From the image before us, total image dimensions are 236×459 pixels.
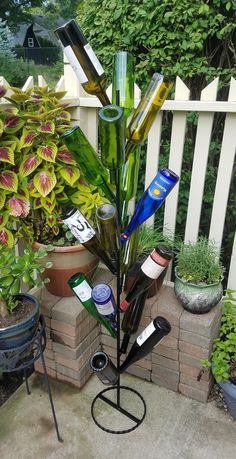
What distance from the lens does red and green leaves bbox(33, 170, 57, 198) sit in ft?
4.83

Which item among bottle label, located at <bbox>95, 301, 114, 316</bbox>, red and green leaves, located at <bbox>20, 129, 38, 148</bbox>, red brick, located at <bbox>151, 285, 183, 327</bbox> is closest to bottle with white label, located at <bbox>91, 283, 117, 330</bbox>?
bottle label, located at <bbox>95, 301, 114, 316</bbox>

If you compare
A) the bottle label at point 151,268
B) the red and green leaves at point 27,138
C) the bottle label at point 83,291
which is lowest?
the bottle label at point 83,291

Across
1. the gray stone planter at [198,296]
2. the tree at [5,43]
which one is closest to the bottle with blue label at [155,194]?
the gray stone planter at [198,296]

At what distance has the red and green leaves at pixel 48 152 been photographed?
4.82ft

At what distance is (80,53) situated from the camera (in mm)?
1047

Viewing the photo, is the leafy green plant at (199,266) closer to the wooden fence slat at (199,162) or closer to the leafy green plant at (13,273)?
the wooden fence slat at (199,162)

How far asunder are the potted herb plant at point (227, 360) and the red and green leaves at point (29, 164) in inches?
42.6

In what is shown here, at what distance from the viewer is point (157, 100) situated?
3.67 feet

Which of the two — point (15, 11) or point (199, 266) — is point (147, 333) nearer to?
point (199, 266)

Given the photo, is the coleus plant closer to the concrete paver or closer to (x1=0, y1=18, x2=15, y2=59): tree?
the concrete paver

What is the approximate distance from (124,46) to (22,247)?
1.49 meters

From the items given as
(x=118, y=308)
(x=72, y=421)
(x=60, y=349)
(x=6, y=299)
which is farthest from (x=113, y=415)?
(x=6, y=299)

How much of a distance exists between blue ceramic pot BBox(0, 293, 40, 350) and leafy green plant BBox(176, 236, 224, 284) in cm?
70

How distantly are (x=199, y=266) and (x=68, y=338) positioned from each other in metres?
0.69
